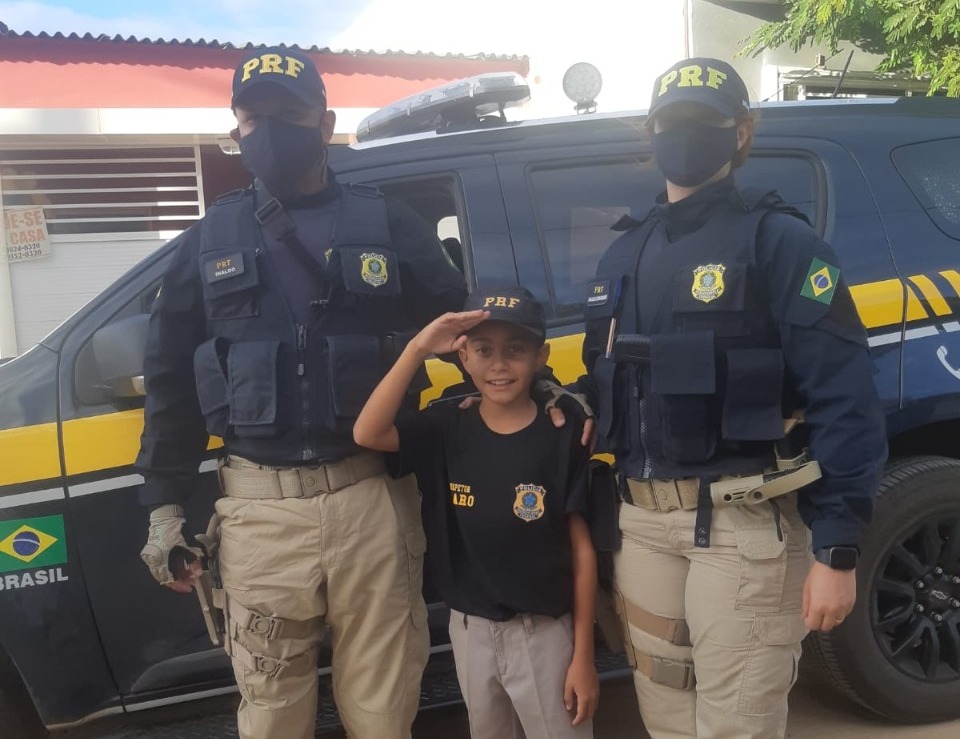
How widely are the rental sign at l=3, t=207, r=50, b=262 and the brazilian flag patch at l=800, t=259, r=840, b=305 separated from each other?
8.22 metres

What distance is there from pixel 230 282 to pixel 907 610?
223 centimetres

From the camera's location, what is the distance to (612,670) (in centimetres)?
262

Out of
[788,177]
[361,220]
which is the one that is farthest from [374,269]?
[788,177]

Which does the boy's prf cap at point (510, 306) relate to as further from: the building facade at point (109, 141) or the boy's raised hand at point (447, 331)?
the building facade at point (109, 141)

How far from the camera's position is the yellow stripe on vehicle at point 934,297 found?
2613 mm

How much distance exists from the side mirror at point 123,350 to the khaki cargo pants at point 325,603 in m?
0.44

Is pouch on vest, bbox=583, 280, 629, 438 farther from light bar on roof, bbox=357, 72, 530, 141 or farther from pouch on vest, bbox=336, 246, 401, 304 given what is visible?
light bar on roof, bbox=357, 72, 530, 141

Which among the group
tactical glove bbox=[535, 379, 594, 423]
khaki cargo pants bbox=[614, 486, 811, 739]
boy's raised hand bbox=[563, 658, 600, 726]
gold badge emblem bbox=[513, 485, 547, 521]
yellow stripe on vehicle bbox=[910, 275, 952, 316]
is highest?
yellow stripe on vehicle bbox=[910, 275, 952, 316]

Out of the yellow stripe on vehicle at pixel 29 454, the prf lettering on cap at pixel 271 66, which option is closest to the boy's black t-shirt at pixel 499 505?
the prf lettering on cap at pixel 271 66

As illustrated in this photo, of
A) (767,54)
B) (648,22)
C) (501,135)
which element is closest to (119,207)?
(648,22)

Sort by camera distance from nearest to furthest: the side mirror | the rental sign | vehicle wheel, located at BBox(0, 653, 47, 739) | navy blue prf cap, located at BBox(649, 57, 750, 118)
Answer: navy blue prf cap, located at BBox(649, 57, 750, 118) < the side mirror < vehicle wheel, located at BBox(0, 653, 47, 739) < the rental sign

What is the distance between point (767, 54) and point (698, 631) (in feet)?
24.7

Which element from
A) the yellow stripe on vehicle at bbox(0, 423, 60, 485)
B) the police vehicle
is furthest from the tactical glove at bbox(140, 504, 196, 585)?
the yellow stripe on vehicle at bbox(0, 423, 60, 485)

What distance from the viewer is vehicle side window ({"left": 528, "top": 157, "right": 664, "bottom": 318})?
8.71ft
